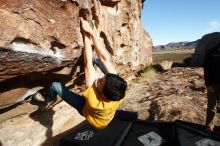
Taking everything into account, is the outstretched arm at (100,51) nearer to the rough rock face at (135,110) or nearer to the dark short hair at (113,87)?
the dark short hair at (113,87)

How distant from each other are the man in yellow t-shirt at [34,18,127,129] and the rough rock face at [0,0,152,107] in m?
0.23

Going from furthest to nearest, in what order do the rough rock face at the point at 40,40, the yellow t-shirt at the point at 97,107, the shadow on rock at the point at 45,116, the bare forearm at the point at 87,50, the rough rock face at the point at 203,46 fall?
1. the rough rock face at the point at 203,46
2. the shadow on rock at the point at 45,116
3. the bare forearm at the point at 87,50
4. the yellow t-shirt at the point at 97,107
5. the rough rock face at the point at 40,40

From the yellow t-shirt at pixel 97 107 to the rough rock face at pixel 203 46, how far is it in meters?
11.8

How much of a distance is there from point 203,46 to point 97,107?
12970 mm

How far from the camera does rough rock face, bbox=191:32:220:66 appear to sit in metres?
14.8

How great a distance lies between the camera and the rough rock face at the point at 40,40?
354 cm

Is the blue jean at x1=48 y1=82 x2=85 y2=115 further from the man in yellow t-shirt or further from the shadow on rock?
the shadow on rock

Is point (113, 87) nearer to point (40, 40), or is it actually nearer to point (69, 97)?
point (69, 97)

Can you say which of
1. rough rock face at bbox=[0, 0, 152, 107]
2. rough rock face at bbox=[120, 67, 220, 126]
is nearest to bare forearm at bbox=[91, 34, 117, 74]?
rough rock face at bbox=[0, 0, 152, 107]

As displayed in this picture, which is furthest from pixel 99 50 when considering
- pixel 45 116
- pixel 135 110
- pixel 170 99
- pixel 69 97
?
pixel 170 99

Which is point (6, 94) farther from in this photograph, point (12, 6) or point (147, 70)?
point (147, 70)

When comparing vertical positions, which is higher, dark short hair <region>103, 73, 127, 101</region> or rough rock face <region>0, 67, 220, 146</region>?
dark short hair <region>103, 73, 127, 101</region>

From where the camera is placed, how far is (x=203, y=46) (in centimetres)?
1527

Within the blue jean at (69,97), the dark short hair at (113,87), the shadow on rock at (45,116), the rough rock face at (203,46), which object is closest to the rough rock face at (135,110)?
the shadow on rock at (45,116)
